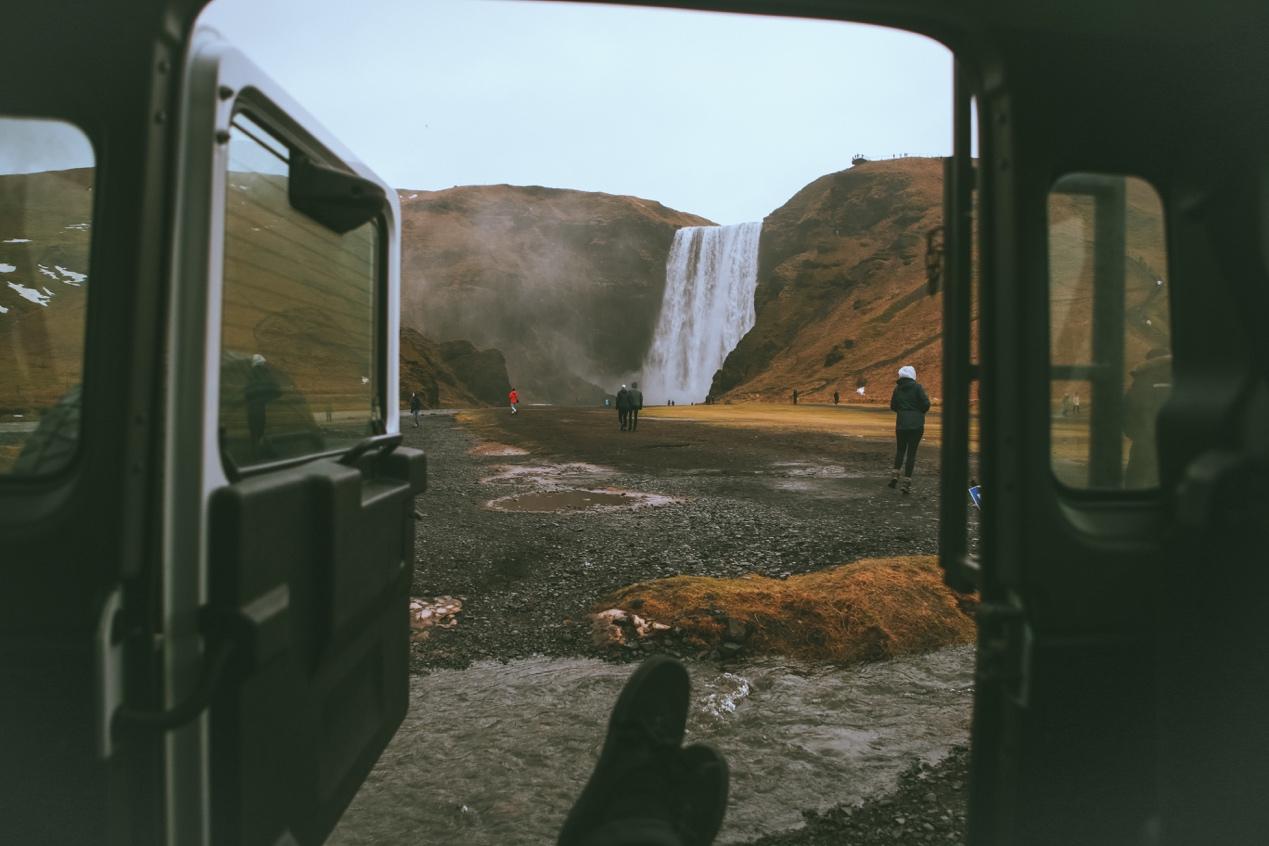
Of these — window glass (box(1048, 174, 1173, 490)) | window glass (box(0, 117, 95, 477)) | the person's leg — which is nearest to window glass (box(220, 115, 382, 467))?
window glass (box(0, 117, 95, 477))

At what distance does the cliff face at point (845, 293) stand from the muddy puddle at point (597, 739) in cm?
4842

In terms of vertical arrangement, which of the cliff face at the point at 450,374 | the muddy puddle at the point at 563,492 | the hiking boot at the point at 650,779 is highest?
the cliff face at the point at 450,374

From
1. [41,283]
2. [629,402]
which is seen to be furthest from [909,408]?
[629,402]

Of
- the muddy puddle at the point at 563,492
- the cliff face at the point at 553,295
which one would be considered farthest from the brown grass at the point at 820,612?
the cliff face at the point at 553,295

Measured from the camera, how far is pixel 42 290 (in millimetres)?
1721

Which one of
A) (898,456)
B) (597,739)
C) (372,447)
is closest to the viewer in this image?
(372,447)

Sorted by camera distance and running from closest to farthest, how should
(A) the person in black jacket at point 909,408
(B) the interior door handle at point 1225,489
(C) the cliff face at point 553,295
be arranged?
(B) the interior door handle at point 1225,489, (A) the person in black jacket at point 909,408, (C) the cliff face at point 553,295

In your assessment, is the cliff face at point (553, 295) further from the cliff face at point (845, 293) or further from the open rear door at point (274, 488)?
the open rear door at point (274, 488)

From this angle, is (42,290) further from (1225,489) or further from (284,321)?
(1225,489)

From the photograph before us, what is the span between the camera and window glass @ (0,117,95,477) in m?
1.61

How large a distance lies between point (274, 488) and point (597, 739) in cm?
245

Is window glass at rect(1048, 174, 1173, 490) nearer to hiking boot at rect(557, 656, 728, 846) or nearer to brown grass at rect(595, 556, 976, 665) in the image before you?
hiking boot at rect(557, 656, 728, 846)

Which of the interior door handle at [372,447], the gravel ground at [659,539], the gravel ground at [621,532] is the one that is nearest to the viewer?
the interior door handle at [372,447]

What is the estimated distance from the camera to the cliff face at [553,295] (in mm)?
98500
